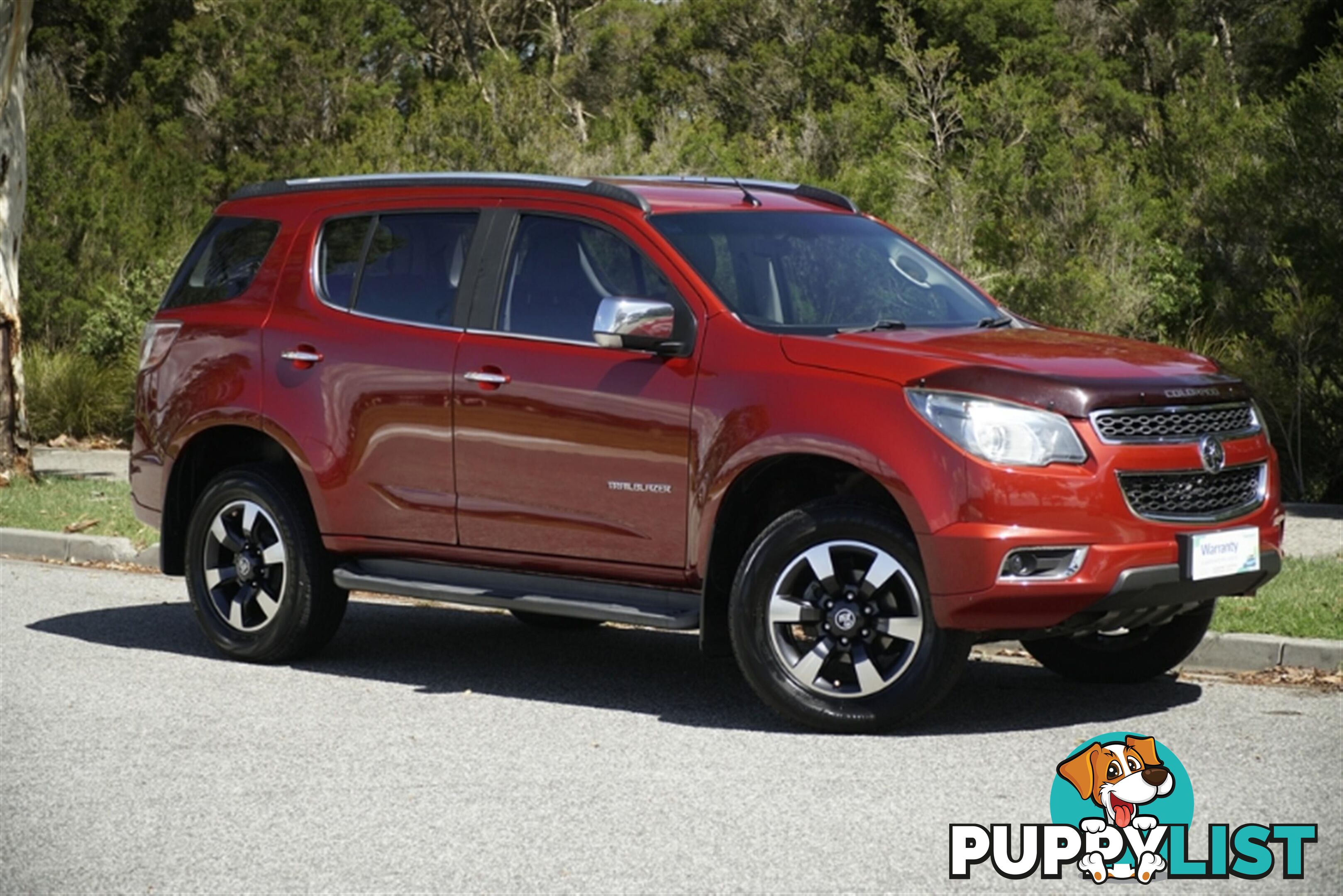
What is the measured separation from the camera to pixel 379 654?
9.03 meters

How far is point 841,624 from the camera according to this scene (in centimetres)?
685

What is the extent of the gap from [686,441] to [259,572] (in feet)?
7.97

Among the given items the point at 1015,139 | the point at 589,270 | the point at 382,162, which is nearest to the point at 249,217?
the point at 589,270

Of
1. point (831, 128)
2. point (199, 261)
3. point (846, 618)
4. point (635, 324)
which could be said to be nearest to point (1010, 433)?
point (846, 618)

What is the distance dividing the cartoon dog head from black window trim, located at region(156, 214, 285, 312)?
435 centimetres

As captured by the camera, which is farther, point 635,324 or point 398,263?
point 398,263

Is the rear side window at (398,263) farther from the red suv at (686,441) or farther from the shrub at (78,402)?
the shrub at (78,402)

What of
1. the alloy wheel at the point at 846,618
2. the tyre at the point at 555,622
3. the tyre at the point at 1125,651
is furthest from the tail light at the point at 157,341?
the tyre at the point at 1125,651

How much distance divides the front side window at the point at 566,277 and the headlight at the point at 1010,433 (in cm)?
145

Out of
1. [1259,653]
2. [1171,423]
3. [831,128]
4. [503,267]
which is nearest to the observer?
[1171,423]

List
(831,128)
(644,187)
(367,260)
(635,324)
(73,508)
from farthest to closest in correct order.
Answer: (831,128) < (73,508) < (367,260) < (644,187) < (635,324)

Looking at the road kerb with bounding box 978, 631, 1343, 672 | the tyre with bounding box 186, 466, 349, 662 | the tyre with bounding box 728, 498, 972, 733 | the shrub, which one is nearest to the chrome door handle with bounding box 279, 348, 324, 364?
the tyre with bounding box 186, 466, 349, 662

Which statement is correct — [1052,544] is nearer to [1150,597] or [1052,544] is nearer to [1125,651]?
[1150,597]

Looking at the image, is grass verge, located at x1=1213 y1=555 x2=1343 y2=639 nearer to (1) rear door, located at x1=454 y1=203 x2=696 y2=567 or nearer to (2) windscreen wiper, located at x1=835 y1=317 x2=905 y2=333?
(2) windscreen wiper, located at x1=835 y1=317 x2=905 y2=333
